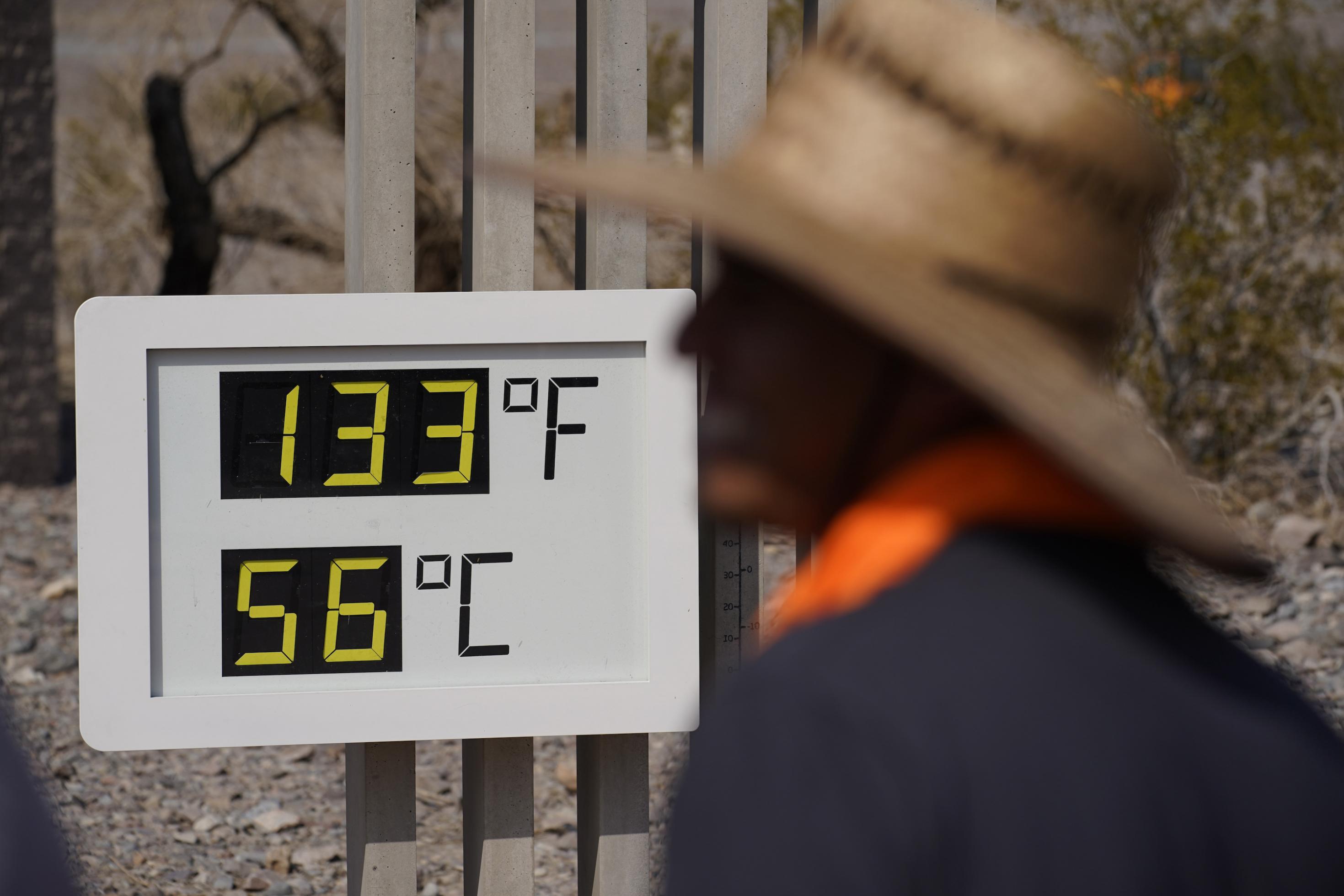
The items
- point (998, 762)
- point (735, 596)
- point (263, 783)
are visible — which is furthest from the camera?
point (263, 783)

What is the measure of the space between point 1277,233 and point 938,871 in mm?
7015

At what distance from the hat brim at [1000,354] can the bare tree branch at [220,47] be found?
28.7 feet

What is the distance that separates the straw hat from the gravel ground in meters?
2.58

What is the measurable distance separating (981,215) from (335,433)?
1774 mm

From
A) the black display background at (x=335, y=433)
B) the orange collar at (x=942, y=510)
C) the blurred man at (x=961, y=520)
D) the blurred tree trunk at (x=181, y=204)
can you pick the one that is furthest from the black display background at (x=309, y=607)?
the blurred tree trunk at (x=181, y=204)

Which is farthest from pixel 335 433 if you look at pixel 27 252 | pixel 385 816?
pixel 27 252

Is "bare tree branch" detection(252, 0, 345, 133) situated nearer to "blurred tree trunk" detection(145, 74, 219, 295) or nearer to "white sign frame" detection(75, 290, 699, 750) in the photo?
"blurred tree trunk" detection(145, 74, 219, 295)

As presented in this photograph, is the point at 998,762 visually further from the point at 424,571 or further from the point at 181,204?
the point at 181,204

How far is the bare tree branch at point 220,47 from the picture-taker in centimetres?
905

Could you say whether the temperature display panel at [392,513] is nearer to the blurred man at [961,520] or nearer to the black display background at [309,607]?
the black display background at [309,607]

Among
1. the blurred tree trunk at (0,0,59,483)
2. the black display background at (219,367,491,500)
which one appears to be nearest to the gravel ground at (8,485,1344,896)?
the black display background at (219,367,491,500)

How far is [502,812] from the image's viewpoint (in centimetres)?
278

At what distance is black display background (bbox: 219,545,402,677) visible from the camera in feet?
8.46

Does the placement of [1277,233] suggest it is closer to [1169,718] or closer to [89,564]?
[89,564]
